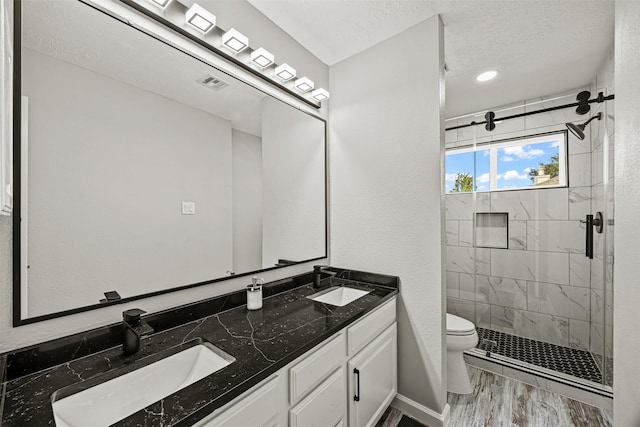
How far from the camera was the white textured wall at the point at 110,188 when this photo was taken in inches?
36.4

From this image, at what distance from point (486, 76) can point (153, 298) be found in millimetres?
2986

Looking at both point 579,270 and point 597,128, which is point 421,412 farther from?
point 597,128

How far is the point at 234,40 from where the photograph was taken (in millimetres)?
1426

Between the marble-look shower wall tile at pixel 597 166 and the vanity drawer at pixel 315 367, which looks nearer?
the vanity drawer at pixel 315 367

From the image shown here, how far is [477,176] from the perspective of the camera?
2959mm

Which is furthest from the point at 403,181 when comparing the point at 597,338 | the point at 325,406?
the point at 597,338

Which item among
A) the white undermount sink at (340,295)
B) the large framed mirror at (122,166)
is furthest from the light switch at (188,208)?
the white undermount sink at (340,295)

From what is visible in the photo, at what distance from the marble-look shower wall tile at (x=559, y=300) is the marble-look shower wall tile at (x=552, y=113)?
5.29 feet

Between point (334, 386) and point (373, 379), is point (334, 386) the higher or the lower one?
the higher one

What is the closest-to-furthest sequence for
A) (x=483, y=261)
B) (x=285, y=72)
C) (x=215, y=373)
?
(x=215, y=373) < (x=285, y=72) < (x=483, y=261)

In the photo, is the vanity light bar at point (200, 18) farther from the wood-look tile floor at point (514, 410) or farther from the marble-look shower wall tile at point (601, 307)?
the marble-look shower wall tile at point (601, 307)

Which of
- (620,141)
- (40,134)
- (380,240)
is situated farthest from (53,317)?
(620,141)

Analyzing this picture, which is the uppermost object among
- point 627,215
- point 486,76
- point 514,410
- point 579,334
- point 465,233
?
point 486,76

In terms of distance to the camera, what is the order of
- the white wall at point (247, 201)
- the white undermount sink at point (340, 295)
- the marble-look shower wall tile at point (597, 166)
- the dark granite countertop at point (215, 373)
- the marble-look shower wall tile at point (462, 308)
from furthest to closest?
the marble-look shower wall tile at point (462, 308) < the marble-look shower wall tile at point (597, 166) < the white undermount sink at point (340, 295) < the white wall at point (247, 201) < the dark granite countertop at point (215, 373)
